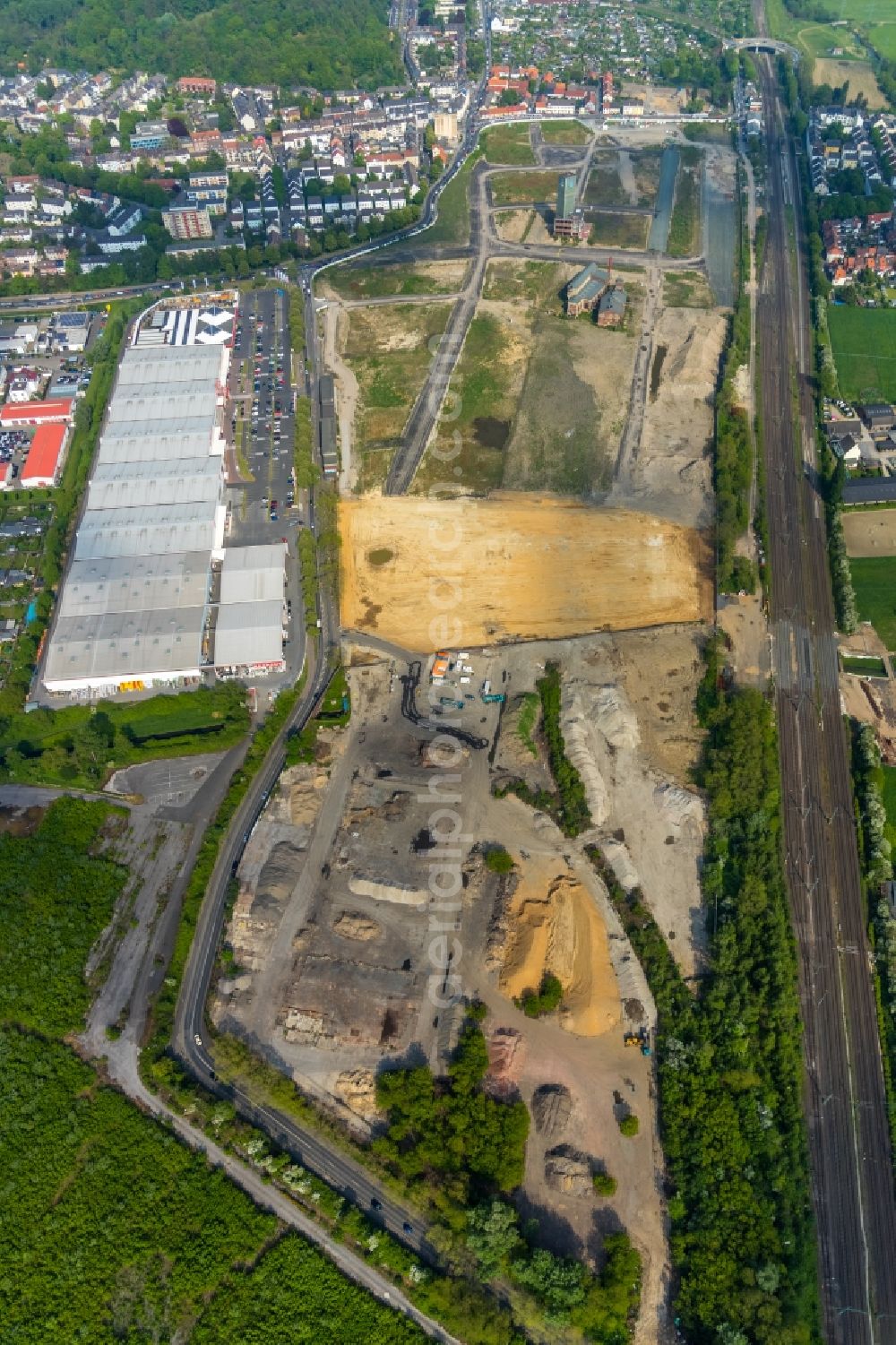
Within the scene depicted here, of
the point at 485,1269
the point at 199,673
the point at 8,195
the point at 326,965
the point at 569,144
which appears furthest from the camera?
the point at 569,144

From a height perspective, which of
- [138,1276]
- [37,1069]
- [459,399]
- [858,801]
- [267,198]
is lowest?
[138,1276]

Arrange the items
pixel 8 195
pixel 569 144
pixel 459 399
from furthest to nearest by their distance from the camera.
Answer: pixel 569 144
pixel 8 195
pixel 459 399

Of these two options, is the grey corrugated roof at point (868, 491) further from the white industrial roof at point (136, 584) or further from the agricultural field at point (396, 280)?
the white industrial roof at point (136, 584)

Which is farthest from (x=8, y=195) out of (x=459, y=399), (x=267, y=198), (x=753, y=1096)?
(x=753, y=1096)

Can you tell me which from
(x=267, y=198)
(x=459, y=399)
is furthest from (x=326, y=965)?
(x=267, y=198)

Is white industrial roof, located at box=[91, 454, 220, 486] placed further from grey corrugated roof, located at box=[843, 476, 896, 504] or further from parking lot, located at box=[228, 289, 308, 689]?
grey corrugated roof, located at box=[843, 476, 896, 504]

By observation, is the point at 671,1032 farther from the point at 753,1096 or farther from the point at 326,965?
the point at 326,965

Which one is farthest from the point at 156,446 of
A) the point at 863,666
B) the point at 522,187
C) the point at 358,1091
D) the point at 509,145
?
the point at 509,145

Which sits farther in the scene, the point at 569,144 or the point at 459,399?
the point at 569,144

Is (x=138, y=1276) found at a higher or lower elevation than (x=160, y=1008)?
lower
